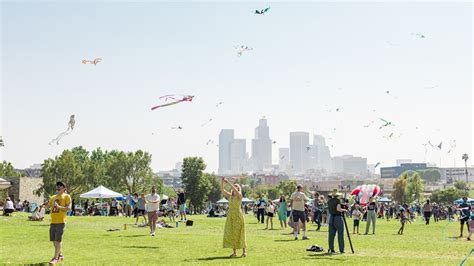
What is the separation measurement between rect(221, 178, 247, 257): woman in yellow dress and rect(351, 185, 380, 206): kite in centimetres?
1533

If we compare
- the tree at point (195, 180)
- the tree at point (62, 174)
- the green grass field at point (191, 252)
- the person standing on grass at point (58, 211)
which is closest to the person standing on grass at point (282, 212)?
the green grass field at point (191, 252)

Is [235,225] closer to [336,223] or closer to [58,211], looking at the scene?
[336,223]

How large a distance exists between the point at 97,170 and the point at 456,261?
76.0m

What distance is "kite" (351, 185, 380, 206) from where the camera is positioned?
104ft

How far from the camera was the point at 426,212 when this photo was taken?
4138cm

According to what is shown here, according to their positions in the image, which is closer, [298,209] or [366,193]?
[298,209]

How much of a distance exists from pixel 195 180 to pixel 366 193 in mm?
71050

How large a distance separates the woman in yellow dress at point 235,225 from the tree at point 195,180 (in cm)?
8638

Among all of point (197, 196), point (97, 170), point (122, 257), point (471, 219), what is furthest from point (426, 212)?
point (197, 196)

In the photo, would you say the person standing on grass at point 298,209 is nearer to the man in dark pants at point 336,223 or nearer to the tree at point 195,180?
the man in dark pants at point 336,223

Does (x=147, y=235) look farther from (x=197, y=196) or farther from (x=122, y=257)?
(x=197, y=196)

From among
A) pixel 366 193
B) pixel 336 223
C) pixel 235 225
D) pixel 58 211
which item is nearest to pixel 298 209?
pixel 336 223

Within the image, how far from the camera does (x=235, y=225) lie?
16172 mm

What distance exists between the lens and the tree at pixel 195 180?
10256 centimetres
